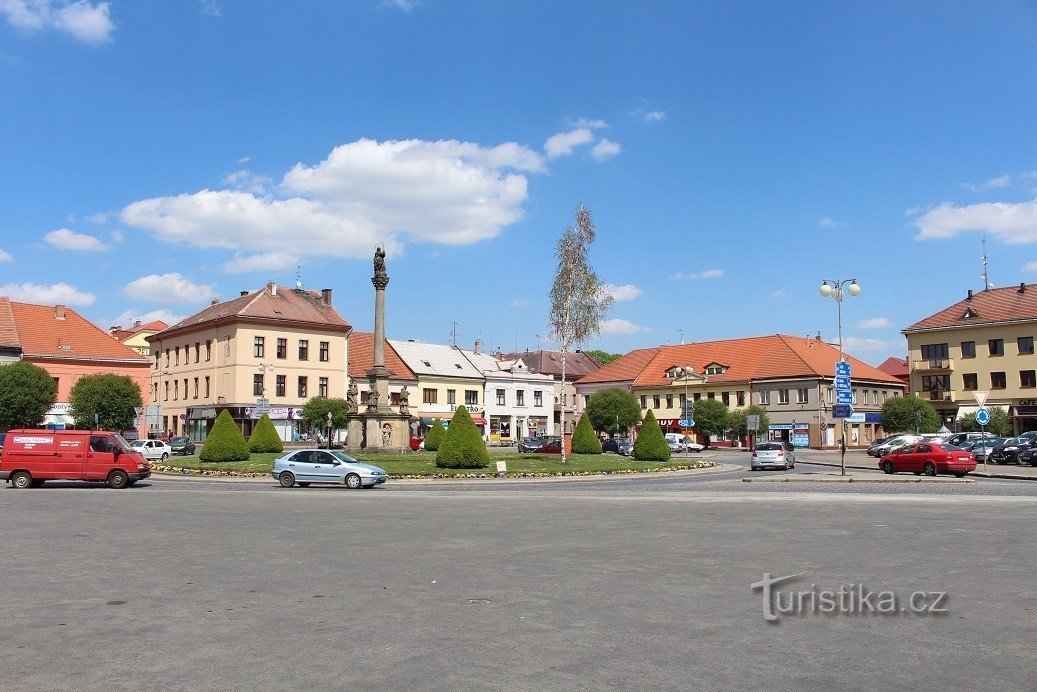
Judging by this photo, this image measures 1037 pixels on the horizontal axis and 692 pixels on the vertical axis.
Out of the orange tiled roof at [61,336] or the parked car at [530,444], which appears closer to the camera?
the parked car at [530,444]

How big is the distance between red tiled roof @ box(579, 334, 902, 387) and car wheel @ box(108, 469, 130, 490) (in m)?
63.4

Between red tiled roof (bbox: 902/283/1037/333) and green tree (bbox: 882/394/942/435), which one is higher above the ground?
red tiled roof (bbox: 902/283/1037/333)

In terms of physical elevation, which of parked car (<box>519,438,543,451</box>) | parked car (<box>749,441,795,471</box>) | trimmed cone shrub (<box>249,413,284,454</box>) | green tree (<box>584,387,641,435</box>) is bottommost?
parked car (<box>749,441,795,471</box>)

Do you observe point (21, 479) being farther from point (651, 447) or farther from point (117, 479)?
point (651, 447)

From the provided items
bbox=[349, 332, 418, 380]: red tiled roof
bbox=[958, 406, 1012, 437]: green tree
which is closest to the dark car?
bbox=[349, 332, 418, 380]: red tiled roof

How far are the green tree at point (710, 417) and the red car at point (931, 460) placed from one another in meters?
35.2

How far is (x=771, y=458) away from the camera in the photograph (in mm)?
47156

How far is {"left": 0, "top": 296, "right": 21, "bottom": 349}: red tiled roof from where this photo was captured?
68.0 meters

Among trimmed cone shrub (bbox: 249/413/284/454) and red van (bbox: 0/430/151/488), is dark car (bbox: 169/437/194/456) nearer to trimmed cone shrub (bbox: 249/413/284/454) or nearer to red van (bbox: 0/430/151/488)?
trimmed cone shrub (bbox: 249/413/284/454)

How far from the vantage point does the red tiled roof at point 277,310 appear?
238 feet

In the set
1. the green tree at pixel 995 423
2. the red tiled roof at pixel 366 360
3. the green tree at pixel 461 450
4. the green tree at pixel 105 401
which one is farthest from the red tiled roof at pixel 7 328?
the green tree at pixel 995 423

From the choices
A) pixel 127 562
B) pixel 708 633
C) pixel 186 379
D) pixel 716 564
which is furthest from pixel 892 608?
pixel 186 379

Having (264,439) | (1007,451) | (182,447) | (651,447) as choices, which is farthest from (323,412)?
(1007,451)

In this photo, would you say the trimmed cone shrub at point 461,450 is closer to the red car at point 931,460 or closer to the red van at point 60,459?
the red van at point 60,459
